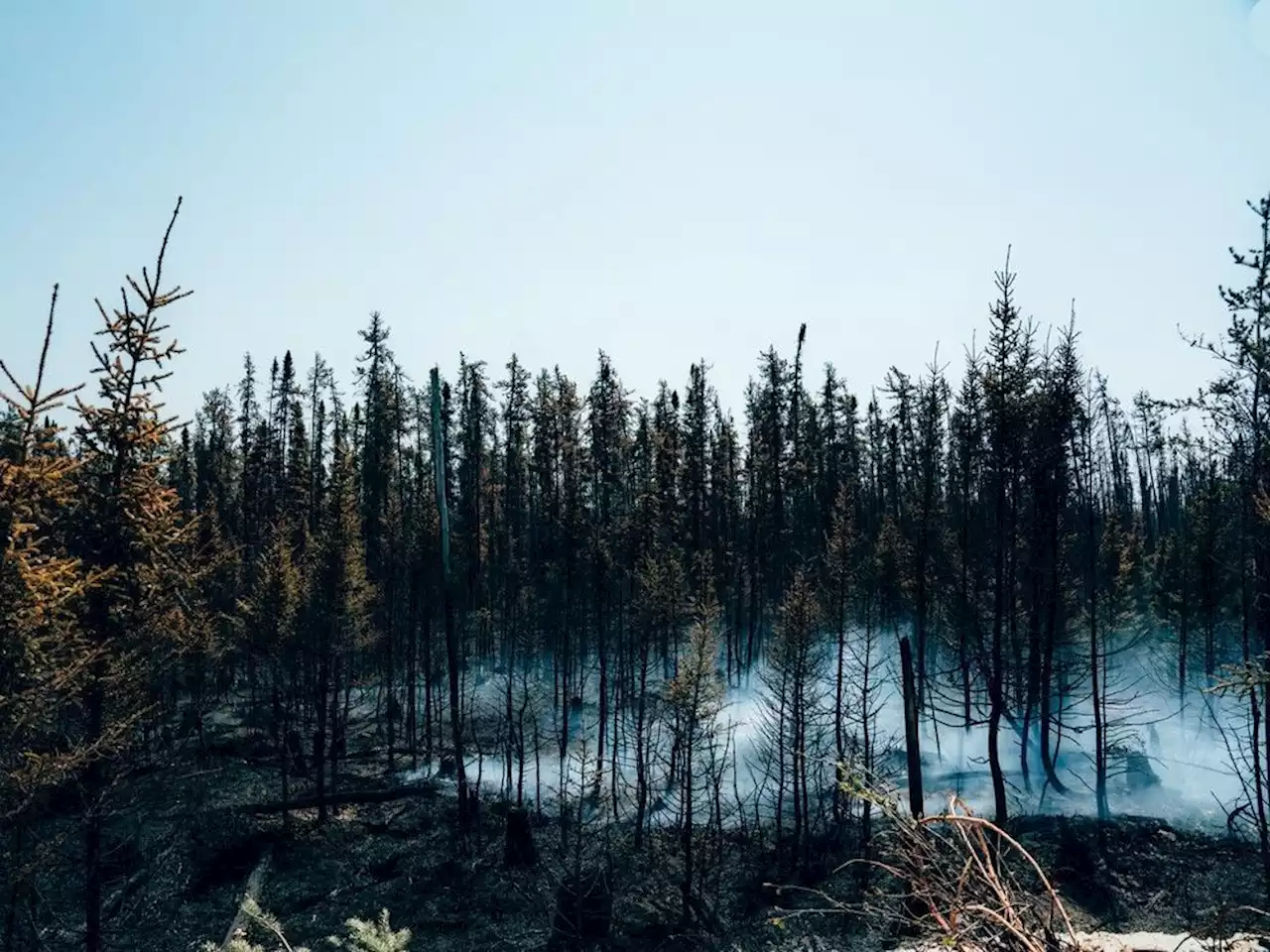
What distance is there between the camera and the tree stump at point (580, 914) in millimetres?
18219

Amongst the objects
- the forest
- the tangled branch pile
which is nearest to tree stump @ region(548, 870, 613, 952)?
the forest

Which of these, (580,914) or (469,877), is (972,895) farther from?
(469,877)

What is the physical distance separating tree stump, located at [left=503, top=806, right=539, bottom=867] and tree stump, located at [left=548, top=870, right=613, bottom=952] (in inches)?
174

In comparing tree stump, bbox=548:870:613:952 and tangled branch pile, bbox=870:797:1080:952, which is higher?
tangled branch pile, bbox=870:797:1080:952

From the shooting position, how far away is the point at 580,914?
1809 centimetres

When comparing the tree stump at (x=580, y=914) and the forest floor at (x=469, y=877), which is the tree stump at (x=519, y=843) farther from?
the tree stump at (x=580, y=914)

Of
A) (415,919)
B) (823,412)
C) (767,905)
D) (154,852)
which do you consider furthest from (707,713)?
(823,412)

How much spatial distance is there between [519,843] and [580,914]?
592cm

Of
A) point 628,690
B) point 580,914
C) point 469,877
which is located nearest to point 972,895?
point 580,914

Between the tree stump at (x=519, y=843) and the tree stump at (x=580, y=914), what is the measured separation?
442 cm

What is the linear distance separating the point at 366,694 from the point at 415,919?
23.6 meters

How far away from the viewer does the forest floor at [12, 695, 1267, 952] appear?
62.9 feet

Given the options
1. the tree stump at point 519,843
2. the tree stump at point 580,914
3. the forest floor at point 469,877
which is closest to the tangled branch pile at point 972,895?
the forest floor at point 469,877

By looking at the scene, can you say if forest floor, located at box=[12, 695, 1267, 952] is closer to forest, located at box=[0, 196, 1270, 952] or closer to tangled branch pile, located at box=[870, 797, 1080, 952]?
forest, located at box=[0, 196, 1270, 952]
